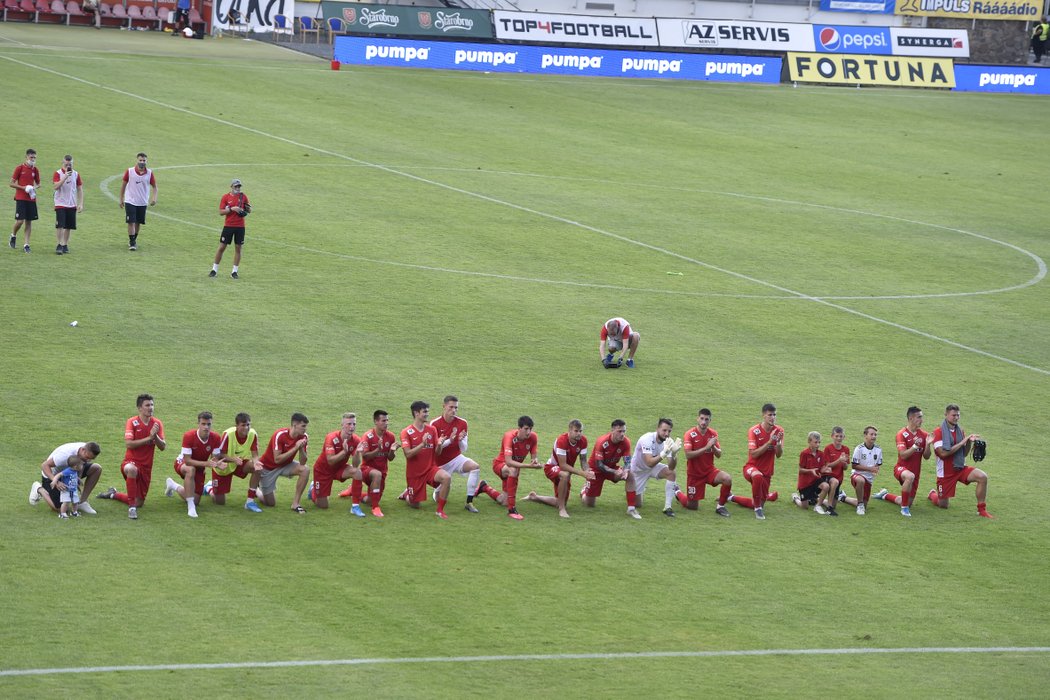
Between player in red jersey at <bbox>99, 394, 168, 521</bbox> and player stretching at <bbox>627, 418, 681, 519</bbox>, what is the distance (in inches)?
253

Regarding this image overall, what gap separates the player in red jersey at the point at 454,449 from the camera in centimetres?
1988


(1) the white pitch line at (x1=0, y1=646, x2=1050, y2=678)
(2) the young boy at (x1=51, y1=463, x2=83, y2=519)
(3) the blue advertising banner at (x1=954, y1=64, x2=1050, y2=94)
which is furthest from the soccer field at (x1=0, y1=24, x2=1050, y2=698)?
(3) the blue advertising banner at (x1=954, y1=64, x2=1050, y2=94)

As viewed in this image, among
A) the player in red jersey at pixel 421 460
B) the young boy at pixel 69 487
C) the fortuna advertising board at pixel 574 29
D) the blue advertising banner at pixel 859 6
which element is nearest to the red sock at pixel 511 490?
the player in red jersey at pixel 421 460

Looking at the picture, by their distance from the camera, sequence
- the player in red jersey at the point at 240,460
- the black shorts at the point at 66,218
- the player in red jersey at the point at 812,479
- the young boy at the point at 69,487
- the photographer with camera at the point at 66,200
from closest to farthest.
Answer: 1. the young boy at the point at 69,487
2. the player in red jersey at the point at 240,460
3. the player in red jersey at the point at 812,479
4. the photographer with camera at the point at 66,200
5. the black shorts at the point at 66,218

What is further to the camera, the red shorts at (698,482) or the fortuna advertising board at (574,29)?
the fortuna advertising board at (574,29)

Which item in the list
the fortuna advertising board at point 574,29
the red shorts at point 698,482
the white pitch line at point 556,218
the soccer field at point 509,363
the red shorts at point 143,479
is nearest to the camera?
the soccer field at point 509,363

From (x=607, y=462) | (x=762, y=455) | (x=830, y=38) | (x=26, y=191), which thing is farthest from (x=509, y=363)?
(x=830, y=38)

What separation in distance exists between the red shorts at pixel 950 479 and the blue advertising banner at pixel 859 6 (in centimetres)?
5549

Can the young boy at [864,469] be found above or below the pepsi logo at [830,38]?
below

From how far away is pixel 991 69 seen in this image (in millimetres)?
67188

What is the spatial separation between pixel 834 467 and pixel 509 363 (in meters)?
7.63

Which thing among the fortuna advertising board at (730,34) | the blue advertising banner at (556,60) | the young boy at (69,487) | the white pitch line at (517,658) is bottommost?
the white pitch line at (517,658)

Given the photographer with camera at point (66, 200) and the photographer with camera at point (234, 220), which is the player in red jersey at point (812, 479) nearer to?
the photographer with camera at point (234, 220)

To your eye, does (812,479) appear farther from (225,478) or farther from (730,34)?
(730,34)
